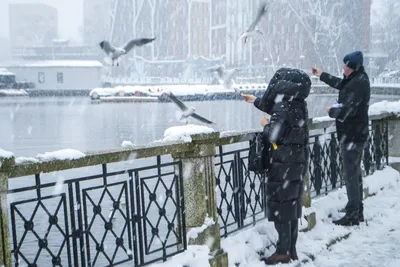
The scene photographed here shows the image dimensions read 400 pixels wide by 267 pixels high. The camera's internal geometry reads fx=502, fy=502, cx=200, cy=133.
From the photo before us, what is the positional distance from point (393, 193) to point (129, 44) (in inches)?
197

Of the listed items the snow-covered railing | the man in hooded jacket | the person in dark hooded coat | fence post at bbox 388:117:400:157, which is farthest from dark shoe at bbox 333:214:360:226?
fence post at bbox 388:117:400:157

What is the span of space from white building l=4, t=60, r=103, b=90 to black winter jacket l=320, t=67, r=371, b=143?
56.0 meters

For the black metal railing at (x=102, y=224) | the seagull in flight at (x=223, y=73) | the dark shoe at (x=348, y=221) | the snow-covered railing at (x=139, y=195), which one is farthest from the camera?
the seagull in flight at (x=223, y=73)

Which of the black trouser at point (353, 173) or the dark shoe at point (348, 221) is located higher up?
the black trouser at point (353, 173)

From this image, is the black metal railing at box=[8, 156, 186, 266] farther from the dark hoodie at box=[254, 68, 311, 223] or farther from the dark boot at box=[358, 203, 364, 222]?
the dark boot at box=[358, 203, 364, 222]

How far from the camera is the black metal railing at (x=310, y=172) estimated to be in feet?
16.5

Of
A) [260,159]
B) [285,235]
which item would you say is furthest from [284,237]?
[260,159]

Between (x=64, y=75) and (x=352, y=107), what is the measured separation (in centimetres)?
5731

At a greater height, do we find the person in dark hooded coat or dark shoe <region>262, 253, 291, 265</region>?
the person in dark hooded coat

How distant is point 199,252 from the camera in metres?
4.36

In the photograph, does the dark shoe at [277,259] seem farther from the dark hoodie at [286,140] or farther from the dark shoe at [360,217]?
the dark shoe at [360,217]

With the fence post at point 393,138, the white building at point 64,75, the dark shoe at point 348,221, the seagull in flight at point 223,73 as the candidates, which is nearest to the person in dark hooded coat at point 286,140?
the dark shoe at point 348,221

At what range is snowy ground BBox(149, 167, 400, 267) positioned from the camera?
4.70 metres

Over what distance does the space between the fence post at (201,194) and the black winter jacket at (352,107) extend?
5.87ft
